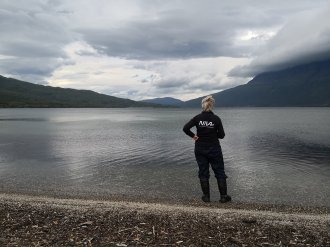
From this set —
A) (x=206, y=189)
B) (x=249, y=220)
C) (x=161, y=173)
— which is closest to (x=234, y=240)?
(x=249, y=220)

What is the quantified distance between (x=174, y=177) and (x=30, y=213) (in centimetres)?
1126

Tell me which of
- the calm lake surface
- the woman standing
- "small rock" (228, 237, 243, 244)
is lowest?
the calm lake surface

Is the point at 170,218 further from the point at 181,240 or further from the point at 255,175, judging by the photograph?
the point at 255,175

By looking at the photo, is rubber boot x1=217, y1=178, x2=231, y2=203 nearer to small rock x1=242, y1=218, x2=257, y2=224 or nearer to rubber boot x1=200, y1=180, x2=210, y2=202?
rubber boot x1=200, y1=180, x2=210, y2=202

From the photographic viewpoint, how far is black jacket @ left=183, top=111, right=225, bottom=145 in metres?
14.5

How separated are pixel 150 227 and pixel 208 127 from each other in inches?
205

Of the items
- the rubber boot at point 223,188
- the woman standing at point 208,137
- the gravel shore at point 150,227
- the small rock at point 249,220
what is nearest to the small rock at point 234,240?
the gravel shore at point 150,227

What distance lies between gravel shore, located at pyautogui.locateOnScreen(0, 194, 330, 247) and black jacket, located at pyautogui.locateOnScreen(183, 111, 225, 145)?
3.05m

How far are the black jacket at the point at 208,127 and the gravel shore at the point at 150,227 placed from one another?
3.05 m

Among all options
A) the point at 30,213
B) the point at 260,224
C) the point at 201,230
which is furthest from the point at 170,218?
the point at 30,213

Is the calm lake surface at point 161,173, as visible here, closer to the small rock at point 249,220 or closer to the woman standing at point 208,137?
the woman standing at point 208,137

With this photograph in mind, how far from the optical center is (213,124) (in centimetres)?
1449

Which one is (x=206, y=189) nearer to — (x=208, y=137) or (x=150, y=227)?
(x=208, y=137)

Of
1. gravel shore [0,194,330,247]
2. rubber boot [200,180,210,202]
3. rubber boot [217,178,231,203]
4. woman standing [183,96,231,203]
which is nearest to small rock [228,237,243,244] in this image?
gravel shore [0,194,330,247]
